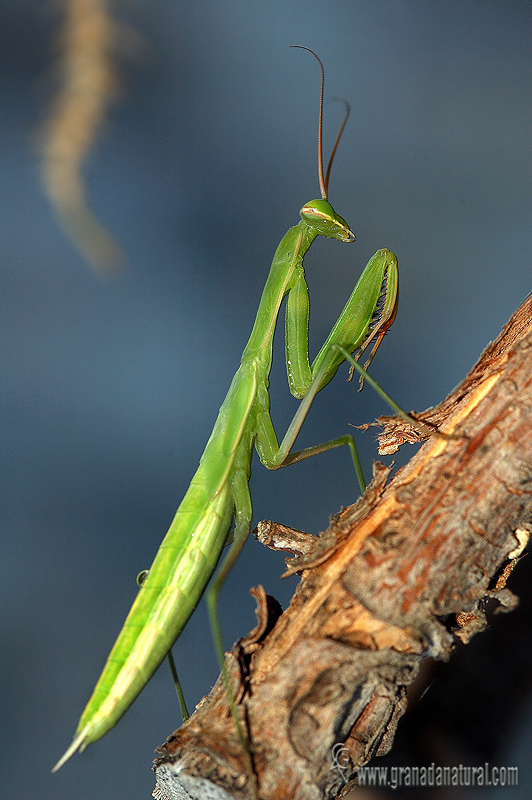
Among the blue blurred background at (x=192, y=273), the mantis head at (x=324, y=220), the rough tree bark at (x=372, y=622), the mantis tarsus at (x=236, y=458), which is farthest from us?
the blue blurred background at (x=192, y=273)

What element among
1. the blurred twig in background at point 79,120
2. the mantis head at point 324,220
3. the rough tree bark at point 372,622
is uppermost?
the blurred twig in background at point 79,120

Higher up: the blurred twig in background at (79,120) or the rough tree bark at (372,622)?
the blurred twig in background at (79,120)

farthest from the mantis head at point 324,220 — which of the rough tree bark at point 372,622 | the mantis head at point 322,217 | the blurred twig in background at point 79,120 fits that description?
the blurred twig in background at point 79,120

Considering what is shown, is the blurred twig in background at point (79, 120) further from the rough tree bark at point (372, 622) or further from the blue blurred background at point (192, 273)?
the rough tree bark at point (372, 622)

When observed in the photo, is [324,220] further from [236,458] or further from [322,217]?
[236,458]

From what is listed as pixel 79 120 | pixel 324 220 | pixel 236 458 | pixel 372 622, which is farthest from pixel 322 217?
pixel 79 120

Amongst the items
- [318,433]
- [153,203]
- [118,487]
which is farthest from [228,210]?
[118,487]
